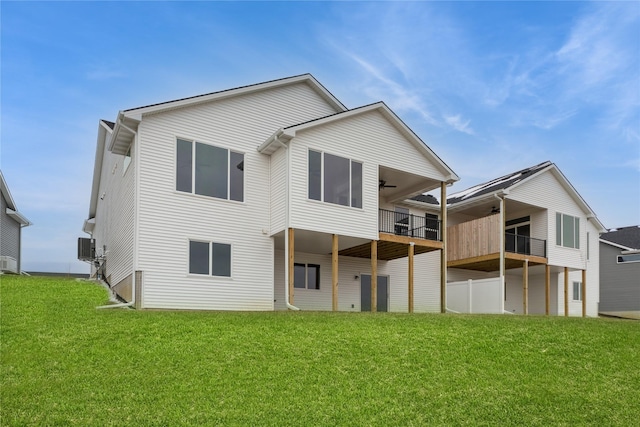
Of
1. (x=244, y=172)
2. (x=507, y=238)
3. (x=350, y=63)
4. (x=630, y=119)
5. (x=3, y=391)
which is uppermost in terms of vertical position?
(x=350, y=63)

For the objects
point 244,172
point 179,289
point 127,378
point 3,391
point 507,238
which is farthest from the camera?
point 507,238

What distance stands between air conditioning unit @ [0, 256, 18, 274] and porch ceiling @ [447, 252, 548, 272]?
22.4 m

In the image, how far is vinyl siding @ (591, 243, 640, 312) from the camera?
103ft

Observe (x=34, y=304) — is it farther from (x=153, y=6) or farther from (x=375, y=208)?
(x=375, y=208)

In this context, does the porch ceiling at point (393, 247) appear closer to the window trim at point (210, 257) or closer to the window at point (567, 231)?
the window trim at point (210, 257)

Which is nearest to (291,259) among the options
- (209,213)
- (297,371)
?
(209,213)

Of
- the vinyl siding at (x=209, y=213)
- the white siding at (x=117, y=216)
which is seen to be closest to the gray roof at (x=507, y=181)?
the vinyl siding at (x=209, y=213)

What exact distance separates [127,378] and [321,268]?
1231cm

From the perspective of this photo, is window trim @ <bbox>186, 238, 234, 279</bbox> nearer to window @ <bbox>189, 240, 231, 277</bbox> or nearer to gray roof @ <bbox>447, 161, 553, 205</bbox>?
window @ <bbox>189, 240, 231, 277</bbox>

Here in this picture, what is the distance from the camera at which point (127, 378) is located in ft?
27.0

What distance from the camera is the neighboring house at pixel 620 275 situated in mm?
31359

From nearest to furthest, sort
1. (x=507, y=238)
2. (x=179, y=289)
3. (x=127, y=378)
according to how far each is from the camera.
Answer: (x=127, y=378)
(x=179, y=289)
(x=507, y=238)

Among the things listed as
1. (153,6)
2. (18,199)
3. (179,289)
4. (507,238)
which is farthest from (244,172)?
(18,199)

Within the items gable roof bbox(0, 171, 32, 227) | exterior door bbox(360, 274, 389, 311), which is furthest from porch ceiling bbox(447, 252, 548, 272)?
gable roof bbox(0, 171, 32, 227)
